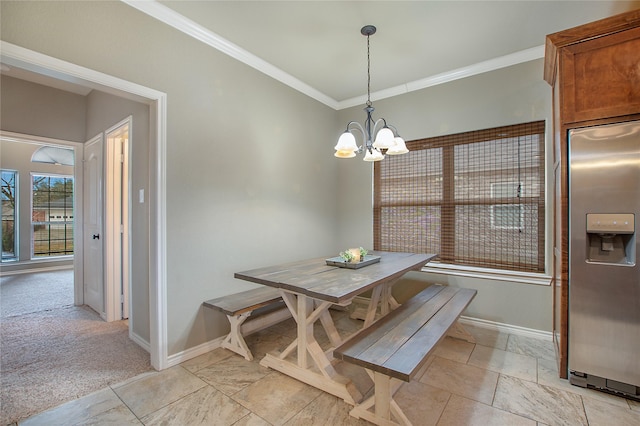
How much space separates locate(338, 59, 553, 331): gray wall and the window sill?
1.7 inches

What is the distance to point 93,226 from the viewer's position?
12.0ft

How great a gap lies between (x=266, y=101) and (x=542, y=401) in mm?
3393

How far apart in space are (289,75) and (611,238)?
3.19 meters

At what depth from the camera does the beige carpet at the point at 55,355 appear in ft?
6.46

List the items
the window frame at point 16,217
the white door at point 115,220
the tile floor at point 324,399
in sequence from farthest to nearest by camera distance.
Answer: the window frame at point 16,217 < the white door at point 115,220 < the tile floor at point 324,399

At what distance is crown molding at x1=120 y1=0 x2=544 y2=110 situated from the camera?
2277 millimetres

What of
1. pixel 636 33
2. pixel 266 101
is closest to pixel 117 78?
pixel 266 101

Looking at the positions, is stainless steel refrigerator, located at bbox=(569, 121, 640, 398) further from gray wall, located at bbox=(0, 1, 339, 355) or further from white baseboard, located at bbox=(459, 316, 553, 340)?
gray wall, located at bbox=(0, 1, 339, 355)

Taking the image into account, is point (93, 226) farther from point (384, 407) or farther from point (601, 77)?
point (601, 77)

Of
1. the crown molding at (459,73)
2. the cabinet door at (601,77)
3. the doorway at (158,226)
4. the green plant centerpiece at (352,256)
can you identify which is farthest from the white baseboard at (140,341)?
the cabinet door at (601,77)

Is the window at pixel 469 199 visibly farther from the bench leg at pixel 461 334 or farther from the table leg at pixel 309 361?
the table leg at pixel 309 361

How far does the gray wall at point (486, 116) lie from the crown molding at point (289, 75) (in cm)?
6

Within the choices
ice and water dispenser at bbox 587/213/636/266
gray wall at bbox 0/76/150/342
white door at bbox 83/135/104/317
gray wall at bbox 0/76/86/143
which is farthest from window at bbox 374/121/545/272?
gray wall at bbox 0/76/86/143

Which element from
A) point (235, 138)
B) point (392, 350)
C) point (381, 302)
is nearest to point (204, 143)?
point (235, 138)
